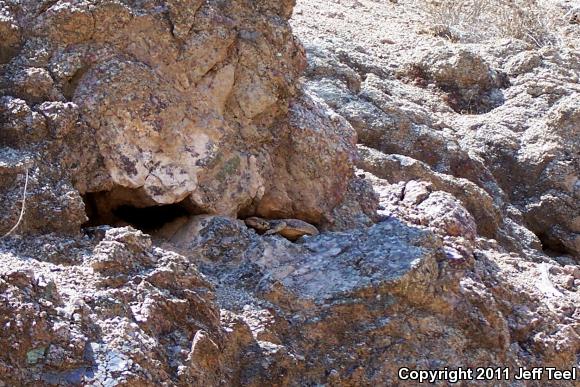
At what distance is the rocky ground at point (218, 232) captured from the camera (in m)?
2.16

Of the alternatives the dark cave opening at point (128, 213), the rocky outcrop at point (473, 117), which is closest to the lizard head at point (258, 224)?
the dark cave opening at point (128, 213)

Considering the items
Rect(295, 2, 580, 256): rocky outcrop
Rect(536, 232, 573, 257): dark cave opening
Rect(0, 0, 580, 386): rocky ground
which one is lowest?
Rect(0, 0, 580, 386): rocky ground

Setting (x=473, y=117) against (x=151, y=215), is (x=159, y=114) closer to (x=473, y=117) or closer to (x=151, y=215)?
(x=151, y=215)

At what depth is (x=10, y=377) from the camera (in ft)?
6.09

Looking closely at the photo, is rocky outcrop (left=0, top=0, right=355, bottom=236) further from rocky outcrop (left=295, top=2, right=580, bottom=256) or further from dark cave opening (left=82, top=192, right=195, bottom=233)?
rocky outcrop (left=295, top=2, right=580, bottom=256)

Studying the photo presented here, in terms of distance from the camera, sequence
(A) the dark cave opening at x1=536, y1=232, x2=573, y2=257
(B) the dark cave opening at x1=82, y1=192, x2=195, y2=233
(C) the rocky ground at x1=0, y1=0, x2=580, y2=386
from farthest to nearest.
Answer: (A) the dark cave opening at x1=536, y1=232, x2=573, y2=257
(B) the dark cave opening at x1=82, y1=192, x2=195, y2=233
(C) the rocky ground at x1=0, y1=0, x2=580, y2=386

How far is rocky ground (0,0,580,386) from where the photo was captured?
2.16 meters

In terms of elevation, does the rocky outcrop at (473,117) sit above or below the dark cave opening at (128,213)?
above

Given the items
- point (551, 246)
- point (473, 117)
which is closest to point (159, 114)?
point (551, 246)

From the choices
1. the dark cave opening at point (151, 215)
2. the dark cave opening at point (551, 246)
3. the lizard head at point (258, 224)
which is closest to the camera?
the dark cave opening at point (151, 215)

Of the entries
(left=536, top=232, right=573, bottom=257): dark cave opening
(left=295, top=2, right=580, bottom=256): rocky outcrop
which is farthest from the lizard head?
(left=536, top=232, right=573, bottom=257): dark cave opening

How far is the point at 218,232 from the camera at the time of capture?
110 inches

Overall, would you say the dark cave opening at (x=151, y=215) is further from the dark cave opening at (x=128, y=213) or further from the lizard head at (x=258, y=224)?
the lizard head at (x=258, y=224)

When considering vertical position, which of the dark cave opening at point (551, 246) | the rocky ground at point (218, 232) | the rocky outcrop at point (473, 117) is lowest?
the rocky ground at point (218, 232)
